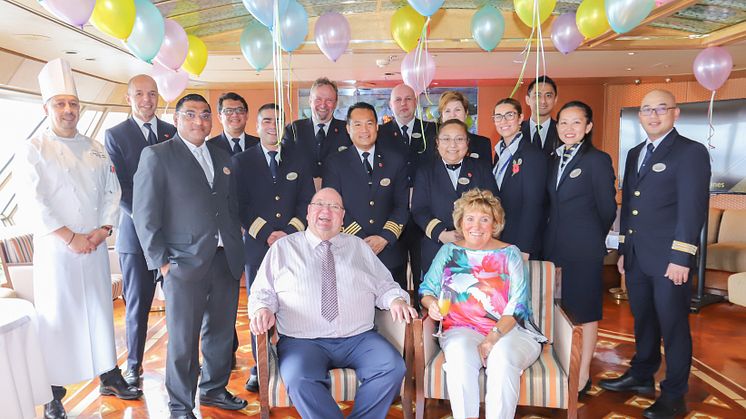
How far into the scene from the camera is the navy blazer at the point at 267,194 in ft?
11.3

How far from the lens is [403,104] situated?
4.00 m

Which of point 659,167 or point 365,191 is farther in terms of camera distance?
point 365,191

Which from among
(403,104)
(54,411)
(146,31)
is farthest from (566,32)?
(54,411)

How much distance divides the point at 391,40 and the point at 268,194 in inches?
150

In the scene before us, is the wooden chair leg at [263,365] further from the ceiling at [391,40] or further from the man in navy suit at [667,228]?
the ceiling at [391,40]

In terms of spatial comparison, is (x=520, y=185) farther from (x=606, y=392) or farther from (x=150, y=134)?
(x=150, y=134)

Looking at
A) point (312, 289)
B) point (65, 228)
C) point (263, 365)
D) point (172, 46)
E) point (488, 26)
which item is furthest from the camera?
point (488, 26)

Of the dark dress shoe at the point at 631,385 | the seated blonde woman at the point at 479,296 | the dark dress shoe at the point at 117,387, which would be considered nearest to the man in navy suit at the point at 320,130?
the seated blonde woman at the point at 479,296

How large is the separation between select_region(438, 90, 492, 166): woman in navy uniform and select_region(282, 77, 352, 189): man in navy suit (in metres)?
0.69

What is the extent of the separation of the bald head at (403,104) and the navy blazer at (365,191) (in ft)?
2.15

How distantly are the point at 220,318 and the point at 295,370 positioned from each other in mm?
886

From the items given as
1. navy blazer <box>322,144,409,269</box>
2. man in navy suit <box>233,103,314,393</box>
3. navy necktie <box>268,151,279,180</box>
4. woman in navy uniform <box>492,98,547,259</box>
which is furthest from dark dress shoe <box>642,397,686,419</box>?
navy necktie <box>268,151,279,180</box>

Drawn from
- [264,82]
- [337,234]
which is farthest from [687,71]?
[337,234]

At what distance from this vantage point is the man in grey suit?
110 inches
